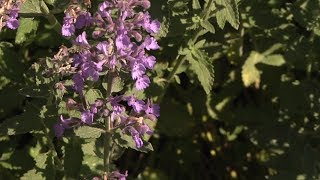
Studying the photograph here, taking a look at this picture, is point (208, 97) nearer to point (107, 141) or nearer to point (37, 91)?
point (107, 141)

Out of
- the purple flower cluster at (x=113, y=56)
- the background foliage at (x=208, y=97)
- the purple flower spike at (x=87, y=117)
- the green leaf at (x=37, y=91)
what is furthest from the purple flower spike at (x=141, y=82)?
the green leaf at (x=37, y=91)

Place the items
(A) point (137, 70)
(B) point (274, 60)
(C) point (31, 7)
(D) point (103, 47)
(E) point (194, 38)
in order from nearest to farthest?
(D) point (103, 47) < (A) point (137, 70) < (C) point (31, 7) < (E) point (194, 38) < (B) point (274, 60)

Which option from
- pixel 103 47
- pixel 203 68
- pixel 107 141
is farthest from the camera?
pixel 203 68

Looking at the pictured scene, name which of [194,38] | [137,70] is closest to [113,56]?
[137,70]

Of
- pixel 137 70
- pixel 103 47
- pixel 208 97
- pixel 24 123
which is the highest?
pixel 103 47

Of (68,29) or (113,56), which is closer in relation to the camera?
(113,56)

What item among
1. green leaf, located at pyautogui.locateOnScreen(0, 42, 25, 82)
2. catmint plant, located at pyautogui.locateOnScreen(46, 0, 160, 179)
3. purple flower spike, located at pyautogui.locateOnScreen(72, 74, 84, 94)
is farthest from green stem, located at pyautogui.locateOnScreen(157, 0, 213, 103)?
purple flower spike, located at pyautogui.locateOnScreen(72, 74, 84, 94)
